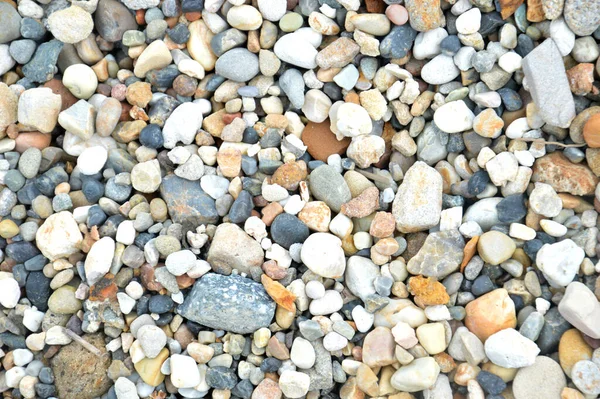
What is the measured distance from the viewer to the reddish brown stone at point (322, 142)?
1.55m

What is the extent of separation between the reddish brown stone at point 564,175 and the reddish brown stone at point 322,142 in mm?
483

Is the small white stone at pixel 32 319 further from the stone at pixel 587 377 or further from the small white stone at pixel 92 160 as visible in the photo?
the stone at pixel 587 377

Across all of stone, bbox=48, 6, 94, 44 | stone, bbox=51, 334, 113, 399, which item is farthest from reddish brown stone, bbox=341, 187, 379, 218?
stone, bbox=48, 6, 94, 44

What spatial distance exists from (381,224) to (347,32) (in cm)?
50

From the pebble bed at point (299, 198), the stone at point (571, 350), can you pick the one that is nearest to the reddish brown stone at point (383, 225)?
the pebble bed at point (299, 198)

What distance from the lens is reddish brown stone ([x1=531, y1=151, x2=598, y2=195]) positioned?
1399 millimetres

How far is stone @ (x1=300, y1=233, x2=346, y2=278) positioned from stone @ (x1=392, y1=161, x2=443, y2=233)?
17 cm

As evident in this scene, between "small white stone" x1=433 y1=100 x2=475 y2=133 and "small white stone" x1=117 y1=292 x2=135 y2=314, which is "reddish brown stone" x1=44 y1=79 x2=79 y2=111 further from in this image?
"small white stone" x1=433 y1=100 x2=475 y2=133

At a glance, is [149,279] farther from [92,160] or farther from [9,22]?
[9,22]

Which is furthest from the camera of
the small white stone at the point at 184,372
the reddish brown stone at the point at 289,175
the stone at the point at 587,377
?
the reddish brown stone at the point at 289,175

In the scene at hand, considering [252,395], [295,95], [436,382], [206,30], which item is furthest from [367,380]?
[206,30]

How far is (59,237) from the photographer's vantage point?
57.2 inches

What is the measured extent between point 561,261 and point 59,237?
1.20m

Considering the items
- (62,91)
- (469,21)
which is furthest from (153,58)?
→ (469,21)
